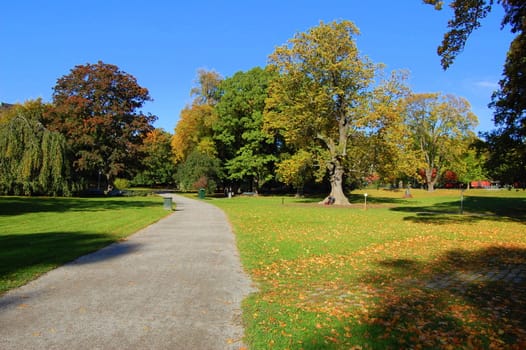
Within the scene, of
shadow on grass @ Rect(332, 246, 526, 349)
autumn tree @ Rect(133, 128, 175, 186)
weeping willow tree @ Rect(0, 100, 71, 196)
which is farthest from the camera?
autumn tree @ Rect(133, 128, 175, 186)

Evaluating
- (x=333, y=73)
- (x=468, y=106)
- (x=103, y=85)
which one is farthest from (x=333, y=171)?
(x=468, y=106)

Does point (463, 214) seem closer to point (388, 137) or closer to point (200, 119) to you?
point (388, 137)

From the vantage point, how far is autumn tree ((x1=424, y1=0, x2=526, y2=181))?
9.66 meters

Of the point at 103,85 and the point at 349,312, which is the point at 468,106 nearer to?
the point at 103,85

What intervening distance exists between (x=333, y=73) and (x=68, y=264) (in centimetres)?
2467

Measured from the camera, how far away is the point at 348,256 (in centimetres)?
914

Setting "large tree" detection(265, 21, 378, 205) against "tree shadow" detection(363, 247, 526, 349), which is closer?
"tree shadow" detection(363, 247, 526, 349)

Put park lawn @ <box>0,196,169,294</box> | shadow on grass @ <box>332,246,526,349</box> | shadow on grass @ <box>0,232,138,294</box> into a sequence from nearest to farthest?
shadow on grass @ <box>332,246,526,349</box> → shadow on grass @ <box>0,232,138,294</box> → park lawn @ <box>0,196,169,294</box>

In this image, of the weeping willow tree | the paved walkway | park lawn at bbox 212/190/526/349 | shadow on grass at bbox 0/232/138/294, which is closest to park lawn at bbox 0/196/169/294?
shadow on grass at bbox 0/232/138/294

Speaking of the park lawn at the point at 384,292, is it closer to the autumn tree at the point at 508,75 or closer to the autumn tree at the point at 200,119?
the autumn tree at the point at 508,75

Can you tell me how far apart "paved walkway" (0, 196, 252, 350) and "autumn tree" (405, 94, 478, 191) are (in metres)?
51.7

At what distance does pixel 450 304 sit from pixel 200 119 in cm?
4330

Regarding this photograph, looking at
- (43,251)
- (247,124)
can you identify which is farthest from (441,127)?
(43,251)

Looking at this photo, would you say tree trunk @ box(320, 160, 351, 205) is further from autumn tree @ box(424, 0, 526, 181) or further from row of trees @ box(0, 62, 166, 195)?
row of trees @ box(0, 62, 166, 195)
